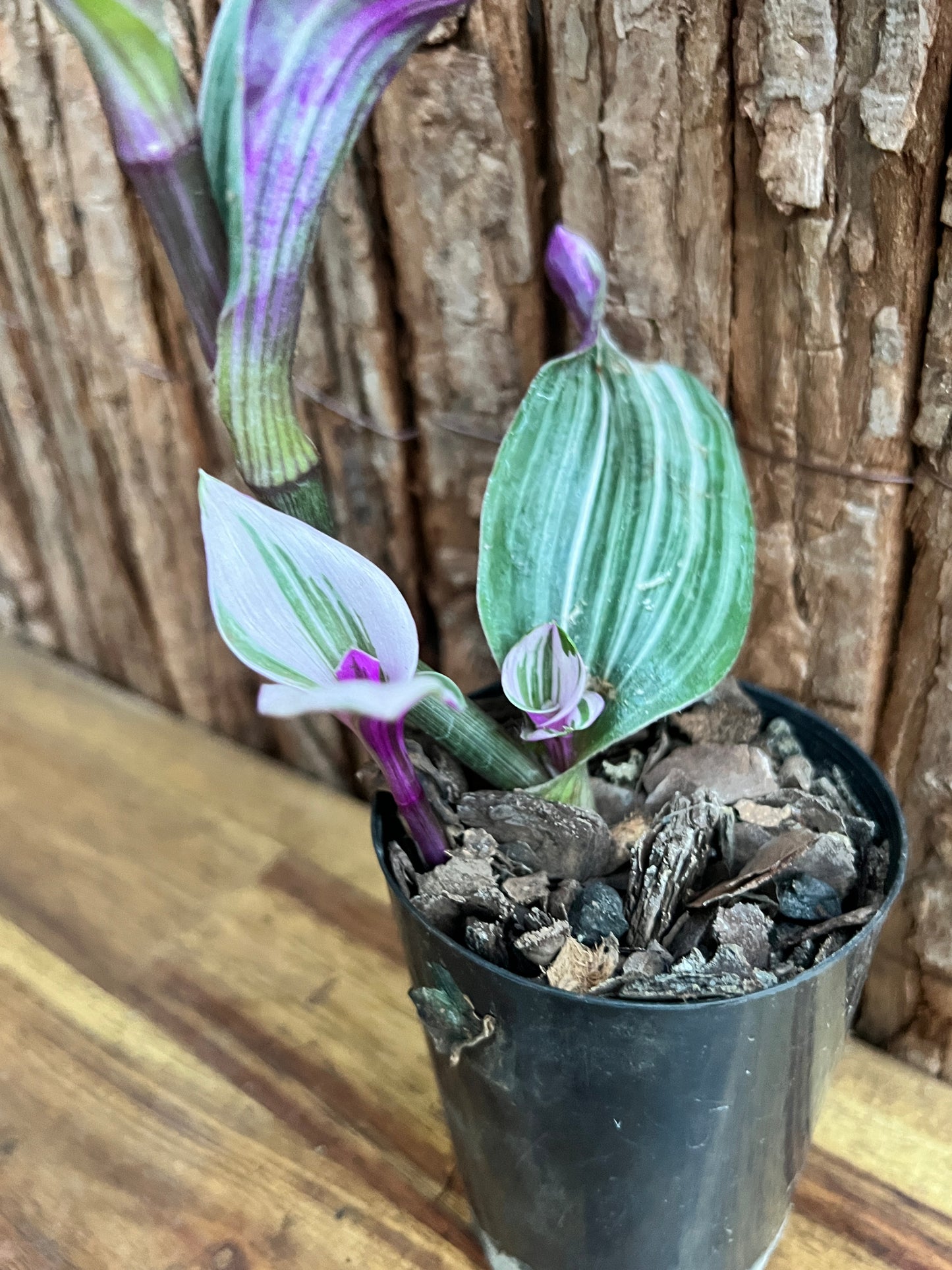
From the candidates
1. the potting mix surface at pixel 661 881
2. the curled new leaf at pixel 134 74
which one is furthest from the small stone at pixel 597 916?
the curled new leaf at pixel 134 74

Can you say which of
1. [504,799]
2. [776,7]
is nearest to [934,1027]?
[504,799]

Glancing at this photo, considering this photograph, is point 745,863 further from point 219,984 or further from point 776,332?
point 219,984

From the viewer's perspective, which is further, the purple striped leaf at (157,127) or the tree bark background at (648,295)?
the tree bark background at (648,295)

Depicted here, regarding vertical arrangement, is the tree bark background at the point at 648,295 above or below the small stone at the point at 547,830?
above

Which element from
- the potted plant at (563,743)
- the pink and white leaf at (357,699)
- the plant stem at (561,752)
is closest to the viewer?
the pink and white leaf at (357,699)

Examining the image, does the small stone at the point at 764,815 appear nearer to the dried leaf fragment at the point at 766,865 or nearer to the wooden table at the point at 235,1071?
the dried leaf fragment at the point at 766,865

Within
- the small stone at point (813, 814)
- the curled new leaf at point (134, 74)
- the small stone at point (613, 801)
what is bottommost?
the small stone at point (613, 801)
